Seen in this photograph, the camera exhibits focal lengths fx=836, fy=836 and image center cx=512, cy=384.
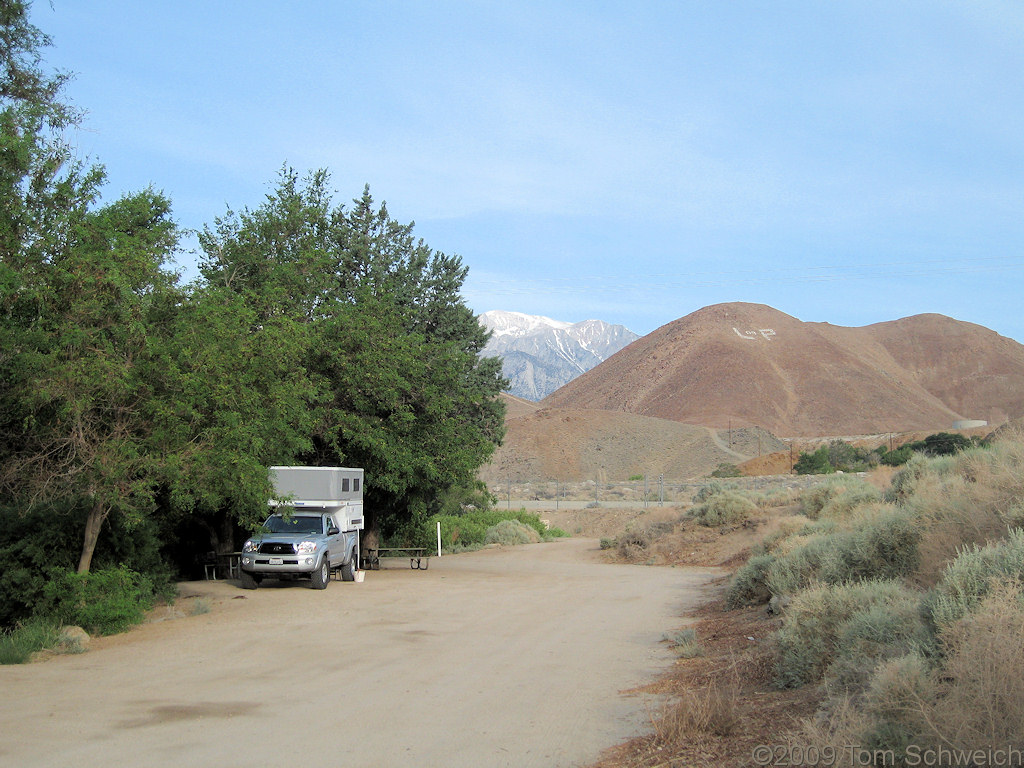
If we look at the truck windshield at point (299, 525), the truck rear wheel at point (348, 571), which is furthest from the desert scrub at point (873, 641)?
the truck rear wheel at point (348, 571)

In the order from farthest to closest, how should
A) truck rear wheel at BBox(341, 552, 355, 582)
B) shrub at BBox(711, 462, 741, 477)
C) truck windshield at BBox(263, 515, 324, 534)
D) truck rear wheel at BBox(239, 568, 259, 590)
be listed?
shrub at BBox(711, 462, 741, 477) → truck rear wheel at BBox(341, 552, 355, 582) → truck windshield at BBox(263, 515, 324, 534) → truck rear wheel at BBox(239, 568, 259, 590)

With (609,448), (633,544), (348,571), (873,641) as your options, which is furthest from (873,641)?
(609,448)

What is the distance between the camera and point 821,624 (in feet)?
26.8

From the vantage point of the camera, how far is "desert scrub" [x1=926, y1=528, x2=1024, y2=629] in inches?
244

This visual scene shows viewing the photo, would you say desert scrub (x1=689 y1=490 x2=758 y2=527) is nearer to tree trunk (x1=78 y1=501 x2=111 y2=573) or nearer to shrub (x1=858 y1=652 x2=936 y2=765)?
tree trunk (x1=78 y1=501 x2=111 y2=573)

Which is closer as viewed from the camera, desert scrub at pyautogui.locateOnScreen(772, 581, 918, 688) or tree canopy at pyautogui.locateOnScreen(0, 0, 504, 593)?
desert scrub at pyautogui.locateOnScreen(772, 581, 918, 688)

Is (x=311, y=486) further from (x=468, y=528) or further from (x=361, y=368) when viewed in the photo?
(x=468, y=528)

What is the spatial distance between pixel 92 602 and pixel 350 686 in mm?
5996

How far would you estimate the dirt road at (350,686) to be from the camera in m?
6.65

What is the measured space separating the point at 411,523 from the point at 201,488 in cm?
1510

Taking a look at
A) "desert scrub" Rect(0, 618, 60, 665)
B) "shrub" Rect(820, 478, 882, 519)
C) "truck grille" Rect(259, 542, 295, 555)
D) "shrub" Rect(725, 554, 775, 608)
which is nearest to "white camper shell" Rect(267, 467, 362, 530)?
"truck grille" Rect(259, 542, 295, 555)

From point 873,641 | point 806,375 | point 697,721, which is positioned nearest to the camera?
point 697,721

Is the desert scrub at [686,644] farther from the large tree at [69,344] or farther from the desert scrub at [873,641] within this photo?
the large tree at [69,344]

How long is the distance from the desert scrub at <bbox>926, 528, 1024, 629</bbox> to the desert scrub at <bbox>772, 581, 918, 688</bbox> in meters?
0.60
